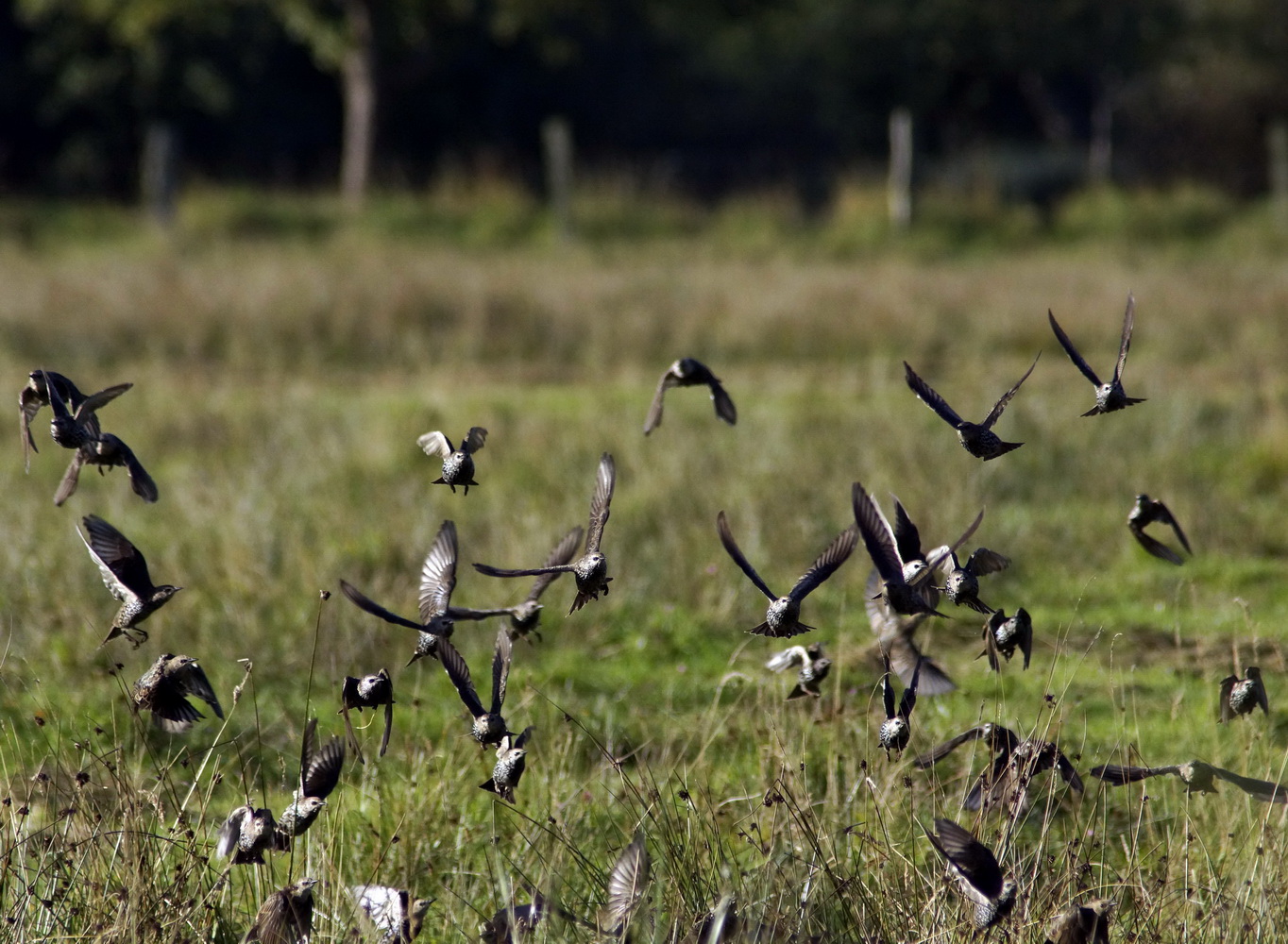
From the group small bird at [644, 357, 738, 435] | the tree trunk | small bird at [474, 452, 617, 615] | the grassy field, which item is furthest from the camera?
the tree trunk

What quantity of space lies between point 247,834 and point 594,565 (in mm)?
642

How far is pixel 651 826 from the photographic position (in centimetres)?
284

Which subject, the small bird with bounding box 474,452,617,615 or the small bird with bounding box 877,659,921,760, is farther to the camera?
the small bird with bounding box 877,659,921,760

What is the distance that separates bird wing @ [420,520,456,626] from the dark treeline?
18285mm

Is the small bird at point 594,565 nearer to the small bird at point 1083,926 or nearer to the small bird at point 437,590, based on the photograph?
the small bird at point 437,590

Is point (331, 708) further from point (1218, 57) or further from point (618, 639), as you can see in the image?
point (1218, 57)

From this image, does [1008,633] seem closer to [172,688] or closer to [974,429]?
[974,429]

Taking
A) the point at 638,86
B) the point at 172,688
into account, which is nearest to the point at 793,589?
the point at 172,688

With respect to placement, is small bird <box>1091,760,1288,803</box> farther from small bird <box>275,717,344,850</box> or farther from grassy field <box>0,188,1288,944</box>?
small bird <box>275,717,344,850</box>

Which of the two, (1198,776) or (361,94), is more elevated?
(361,94)

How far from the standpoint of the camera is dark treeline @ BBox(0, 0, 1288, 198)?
21.5m

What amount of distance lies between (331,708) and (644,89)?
24326 millimetres

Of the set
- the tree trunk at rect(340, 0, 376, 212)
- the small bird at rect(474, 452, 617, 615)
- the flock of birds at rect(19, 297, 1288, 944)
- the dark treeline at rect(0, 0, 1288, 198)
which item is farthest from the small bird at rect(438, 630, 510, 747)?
the dark treeline at rect(0, 0, 1288, 198)

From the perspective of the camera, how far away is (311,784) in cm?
205
